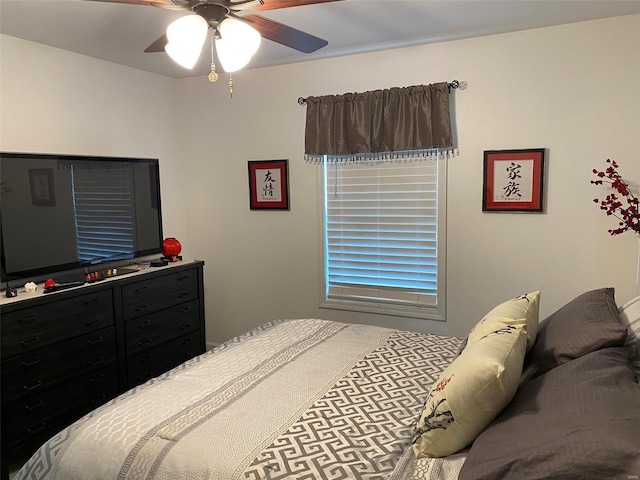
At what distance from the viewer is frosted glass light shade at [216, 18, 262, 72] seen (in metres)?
1.92

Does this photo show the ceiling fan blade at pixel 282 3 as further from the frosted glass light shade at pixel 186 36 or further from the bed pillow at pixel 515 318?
the bed pillow at pixel 515 318

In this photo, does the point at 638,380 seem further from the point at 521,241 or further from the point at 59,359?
the point at 59,359

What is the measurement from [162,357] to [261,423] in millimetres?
2164

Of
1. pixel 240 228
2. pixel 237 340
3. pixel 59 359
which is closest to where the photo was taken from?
pixel 237 340

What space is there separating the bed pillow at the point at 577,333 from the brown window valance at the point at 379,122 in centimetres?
171

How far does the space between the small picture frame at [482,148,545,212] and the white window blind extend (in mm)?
2616

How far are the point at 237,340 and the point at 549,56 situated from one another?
261cm

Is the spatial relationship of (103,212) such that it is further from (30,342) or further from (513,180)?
(513,180)

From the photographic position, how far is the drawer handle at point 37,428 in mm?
2756

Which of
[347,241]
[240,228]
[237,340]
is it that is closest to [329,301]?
[347,241]

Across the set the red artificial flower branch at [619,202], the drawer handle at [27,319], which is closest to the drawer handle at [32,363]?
the drawer handle at [27,319]

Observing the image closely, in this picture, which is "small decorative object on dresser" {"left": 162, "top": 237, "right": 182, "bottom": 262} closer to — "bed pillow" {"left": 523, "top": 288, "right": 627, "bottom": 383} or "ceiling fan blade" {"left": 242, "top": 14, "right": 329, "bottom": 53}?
"ceiling fan blade" {"left": 242, "top": 14, "right": 329, "bottom": 53}

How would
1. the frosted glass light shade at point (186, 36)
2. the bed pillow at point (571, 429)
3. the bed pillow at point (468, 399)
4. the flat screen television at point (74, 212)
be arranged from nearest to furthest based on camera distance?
the bed pillow at point (571, 429) → the bed pillow at point (468, 399) → the frosted glass light shade at point (186, 36) → the flat screen television at point (74, 212)

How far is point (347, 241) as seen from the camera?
12.8ft
